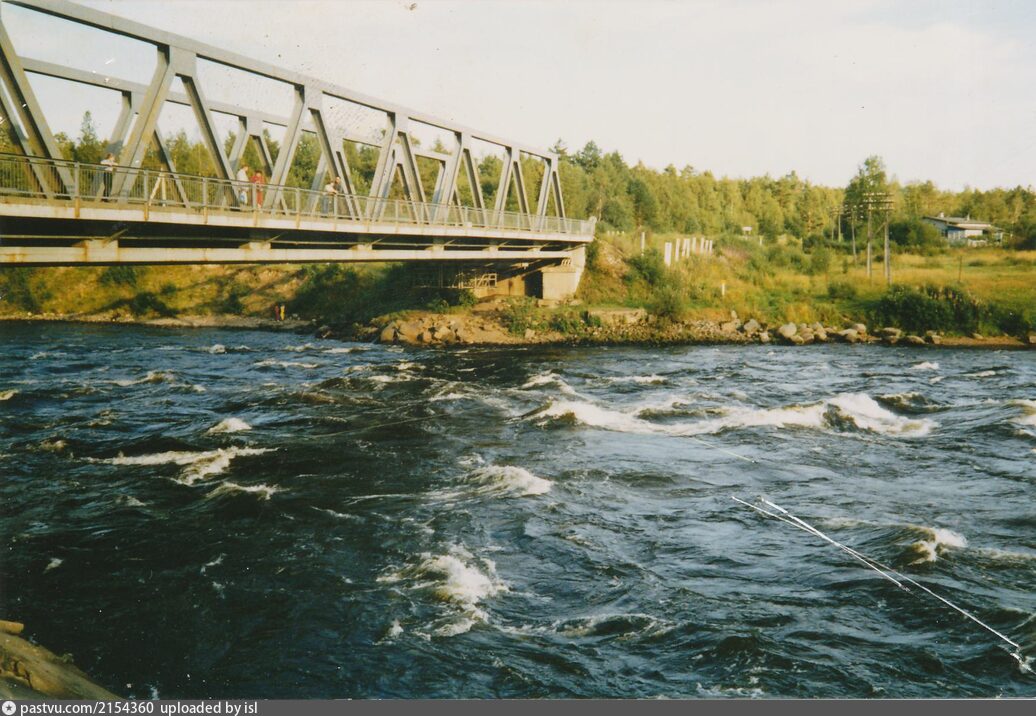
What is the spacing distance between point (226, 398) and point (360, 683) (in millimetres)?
20900

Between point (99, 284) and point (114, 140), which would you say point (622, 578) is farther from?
point (99, 284)

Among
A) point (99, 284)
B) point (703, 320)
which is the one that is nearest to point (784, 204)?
point (703, 320)

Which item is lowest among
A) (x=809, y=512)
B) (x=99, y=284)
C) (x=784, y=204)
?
(x=809, y=512)

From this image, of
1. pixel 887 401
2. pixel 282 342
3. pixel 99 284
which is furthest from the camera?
pixel 99 284

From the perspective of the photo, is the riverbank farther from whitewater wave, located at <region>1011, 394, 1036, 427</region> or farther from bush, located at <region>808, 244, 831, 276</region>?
whitewater wave, located at <region>1011, 394, 1036, 427</region>

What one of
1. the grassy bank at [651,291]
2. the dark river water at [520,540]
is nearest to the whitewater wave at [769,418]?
the dark river water at [520,540]

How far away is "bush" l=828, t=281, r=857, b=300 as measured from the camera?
174ft

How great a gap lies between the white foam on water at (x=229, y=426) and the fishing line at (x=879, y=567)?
14.1 m

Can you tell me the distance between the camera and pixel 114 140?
22.3 m

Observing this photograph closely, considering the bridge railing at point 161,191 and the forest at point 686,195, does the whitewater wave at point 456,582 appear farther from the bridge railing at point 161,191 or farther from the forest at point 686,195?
the forest at point 686,195

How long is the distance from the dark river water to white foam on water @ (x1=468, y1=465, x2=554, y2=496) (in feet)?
0.31

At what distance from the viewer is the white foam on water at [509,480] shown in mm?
18141

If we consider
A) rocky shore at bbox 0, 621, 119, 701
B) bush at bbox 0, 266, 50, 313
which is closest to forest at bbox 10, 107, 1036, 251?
bush at bbox 0, 266, 50, 313

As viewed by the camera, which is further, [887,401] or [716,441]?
[887,401]
